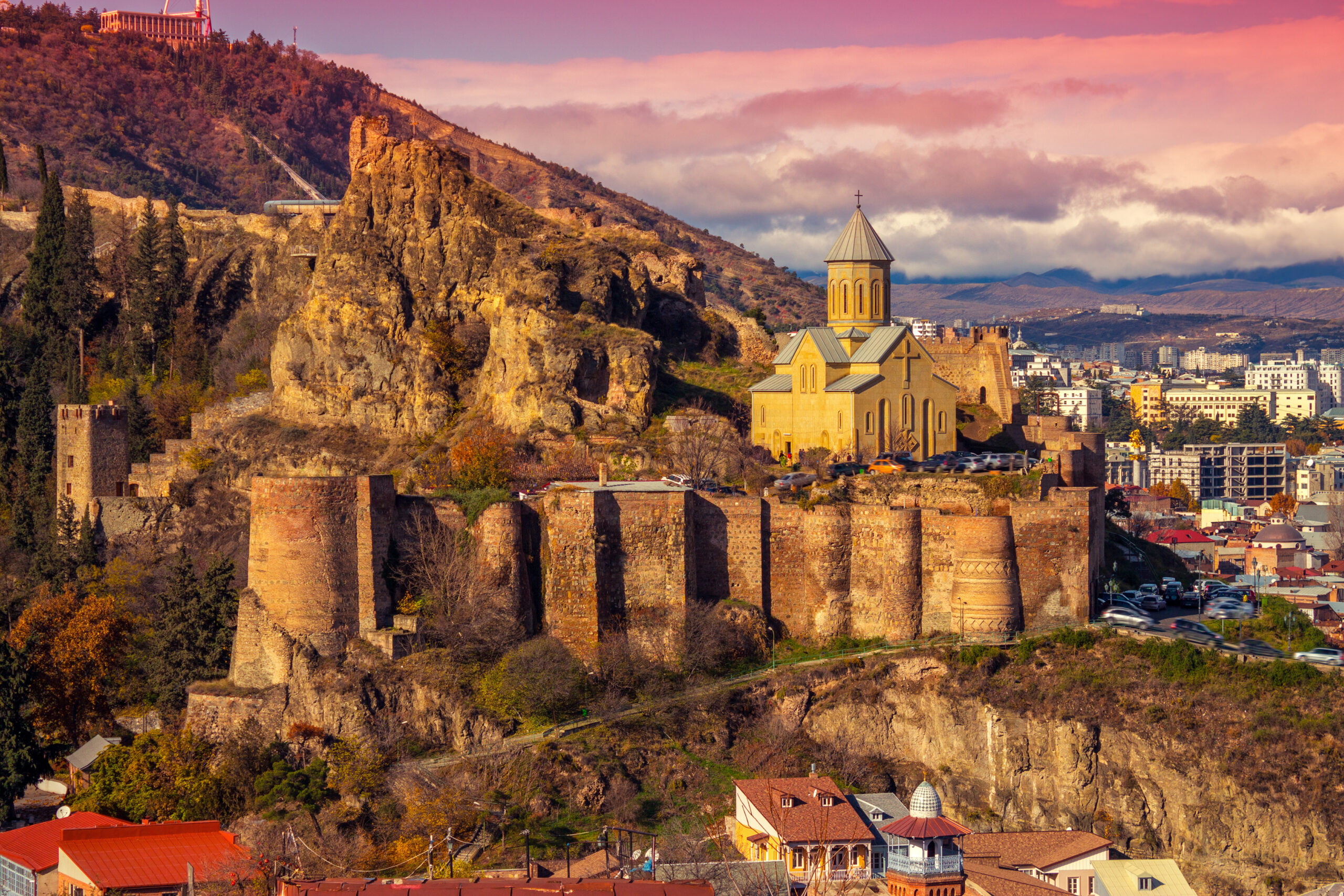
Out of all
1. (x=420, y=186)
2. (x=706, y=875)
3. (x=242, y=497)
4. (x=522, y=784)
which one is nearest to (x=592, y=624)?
(x=522, y=784)

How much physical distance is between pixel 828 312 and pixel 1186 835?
2483 cm

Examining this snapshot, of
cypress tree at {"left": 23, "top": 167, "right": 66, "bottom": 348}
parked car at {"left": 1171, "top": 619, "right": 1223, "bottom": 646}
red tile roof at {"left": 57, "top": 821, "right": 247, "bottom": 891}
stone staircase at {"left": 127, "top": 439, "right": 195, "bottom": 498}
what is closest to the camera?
red tile roof at {"left": 57, "top": 821, "right": 247, "bottom": 891}

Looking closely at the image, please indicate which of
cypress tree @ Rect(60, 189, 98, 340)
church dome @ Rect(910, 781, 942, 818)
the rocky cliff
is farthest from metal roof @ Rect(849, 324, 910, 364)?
cypress tree @ Rect(60, 189, 98, 340)

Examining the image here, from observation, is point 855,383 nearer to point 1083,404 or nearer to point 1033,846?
point 1033,846

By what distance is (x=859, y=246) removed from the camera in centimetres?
6538

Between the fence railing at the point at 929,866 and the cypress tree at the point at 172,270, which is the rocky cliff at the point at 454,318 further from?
the fence railing at the point at 929,866

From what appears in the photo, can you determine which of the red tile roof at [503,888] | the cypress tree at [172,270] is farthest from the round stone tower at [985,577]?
the cypress tree at [172,270]

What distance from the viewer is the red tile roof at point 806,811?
43.9 m

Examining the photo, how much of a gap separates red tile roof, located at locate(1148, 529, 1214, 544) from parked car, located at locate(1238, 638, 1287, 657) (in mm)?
41131

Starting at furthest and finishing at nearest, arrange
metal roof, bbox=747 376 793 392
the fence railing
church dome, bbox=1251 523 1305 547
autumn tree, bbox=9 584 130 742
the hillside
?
the hillside, church dome, bbox=1251 523 1305 547, metal roof, bbox=747 376 793 392, autumn tree, bbox=9 584 130 742, the fence railing

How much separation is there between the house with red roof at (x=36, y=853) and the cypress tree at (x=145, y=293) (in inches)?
1235

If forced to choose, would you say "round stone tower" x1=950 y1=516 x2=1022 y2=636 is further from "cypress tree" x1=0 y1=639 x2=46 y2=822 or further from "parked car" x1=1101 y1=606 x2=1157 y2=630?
"cypress tree" x1=0 y1=639 x2=46 y2=822

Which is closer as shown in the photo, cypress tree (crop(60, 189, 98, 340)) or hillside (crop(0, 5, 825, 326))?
cypress tree (crop(60, 189, 98, 340))

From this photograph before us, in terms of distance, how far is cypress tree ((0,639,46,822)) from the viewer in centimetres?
4894
